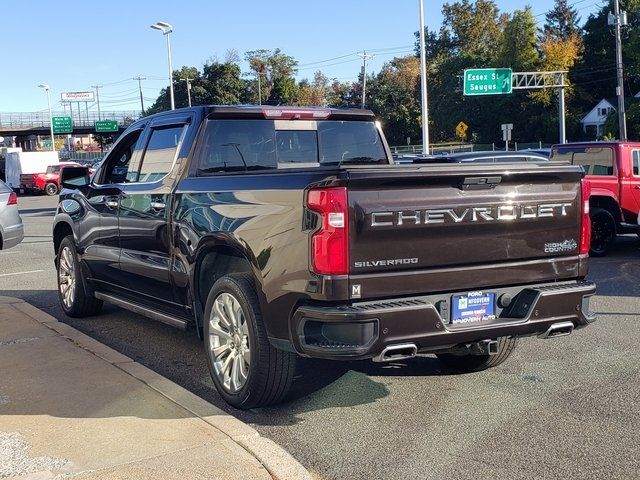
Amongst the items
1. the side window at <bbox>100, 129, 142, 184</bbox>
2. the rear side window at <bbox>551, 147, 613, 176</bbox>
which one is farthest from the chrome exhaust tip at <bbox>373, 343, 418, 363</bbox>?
the rear side window at <bbox>551, 147, 613, 176</bbox>

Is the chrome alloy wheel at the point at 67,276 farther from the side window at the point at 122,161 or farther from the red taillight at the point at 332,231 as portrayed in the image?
the red taillight at the point at 332,231

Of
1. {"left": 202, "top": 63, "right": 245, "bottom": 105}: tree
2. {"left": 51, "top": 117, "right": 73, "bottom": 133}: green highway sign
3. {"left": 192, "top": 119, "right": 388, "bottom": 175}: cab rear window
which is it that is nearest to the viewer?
{"left": 192, "top": 119, "right": 388, "bottom": 175}: cab rear window

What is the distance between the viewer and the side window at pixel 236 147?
19.1ft

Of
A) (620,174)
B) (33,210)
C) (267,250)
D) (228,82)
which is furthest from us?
(228,82)

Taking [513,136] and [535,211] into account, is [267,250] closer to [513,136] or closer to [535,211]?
[535,211]

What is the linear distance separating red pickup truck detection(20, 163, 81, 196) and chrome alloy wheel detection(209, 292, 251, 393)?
Result: 3728 cm

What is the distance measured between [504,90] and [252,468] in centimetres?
3851

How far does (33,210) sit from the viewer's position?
27.7 meters

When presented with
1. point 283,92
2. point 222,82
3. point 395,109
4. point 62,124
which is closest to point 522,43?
point 395,109

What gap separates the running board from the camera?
579cm

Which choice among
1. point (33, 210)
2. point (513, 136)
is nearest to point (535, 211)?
point (33, 210)

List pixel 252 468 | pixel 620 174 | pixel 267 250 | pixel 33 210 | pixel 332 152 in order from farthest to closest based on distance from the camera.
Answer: pixel 33 210, pixel 620 174, pixel 332 152, pixel 267 250, pixel 252 468

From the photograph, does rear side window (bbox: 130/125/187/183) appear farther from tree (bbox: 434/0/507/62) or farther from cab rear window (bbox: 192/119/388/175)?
tree (bbox: 434/0/507/62)

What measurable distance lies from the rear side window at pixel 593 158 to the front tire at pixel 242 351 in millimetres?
8786
